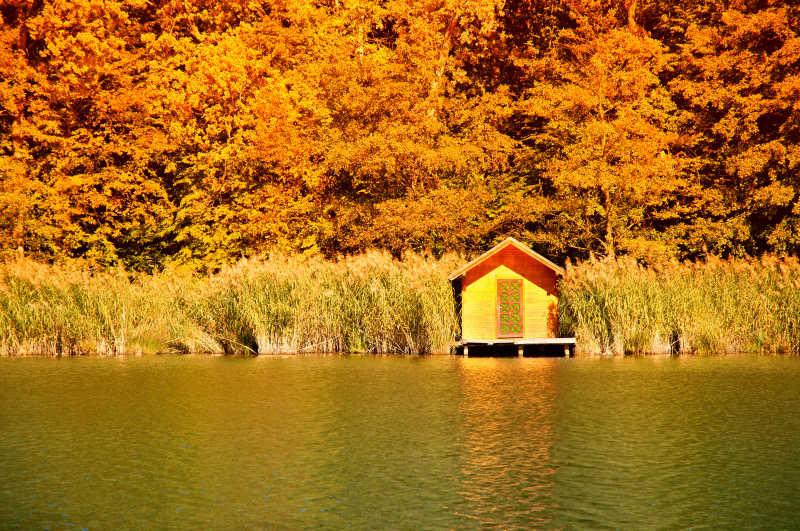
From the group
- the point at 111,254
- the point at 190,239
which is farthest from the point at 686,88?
the point at 111,254

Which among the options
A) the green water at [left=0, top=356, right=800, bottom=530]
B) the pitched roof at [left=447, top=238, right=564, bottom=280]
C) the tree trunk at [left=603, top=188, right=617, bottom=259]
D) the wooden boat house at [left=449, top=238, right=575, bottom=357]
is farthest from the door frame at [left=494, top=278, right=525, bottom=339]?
the tree trunk at [left=603, top=188, right=617, bottom=259]

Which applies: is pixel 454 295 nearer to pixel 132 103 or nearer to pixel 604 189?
pixel 604 189

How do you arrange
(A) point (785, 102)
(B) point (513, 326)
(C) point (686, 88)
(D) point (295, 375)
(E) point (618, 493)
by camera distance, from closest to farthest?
(E) point (618, 493) < (D) point (295, 375) < (B) point (513, 326) < (A) point (785, 102) < (C) point (686, 88)

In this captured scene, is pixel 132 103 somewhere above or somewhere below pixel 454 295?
above

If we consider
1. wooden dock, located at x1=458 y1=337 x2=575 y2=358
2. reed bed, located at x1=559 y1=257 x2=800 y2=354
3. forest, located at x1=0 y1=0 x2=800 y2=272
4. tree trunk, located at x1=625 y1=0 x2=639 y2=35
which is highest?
tree trunk, located at x1=625 y1=0 x2=639 y2=35

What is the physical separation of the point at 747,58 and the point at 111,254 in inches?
937

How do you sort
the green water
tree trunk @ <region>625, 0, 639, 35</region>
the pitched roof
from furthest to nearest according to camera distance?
tree trunk @ <region>625, 0, 639, 35</region> < the pitched roof < the green water

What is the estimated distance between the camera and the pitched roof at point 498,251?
81.1 ft

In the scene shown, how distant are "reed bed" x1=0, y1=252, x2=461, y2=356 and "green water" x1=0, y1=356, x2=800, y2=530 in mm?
4233

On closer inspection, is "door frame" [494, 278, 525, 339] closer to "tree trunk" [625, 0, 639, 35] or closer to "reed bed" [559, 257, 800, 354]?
"reed bed" [559, 257, 800, 354]

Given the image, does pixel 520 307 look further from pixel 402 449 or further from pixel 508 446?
pixel 402 449

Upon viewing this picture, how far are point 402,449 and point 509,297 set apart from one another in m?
13.4

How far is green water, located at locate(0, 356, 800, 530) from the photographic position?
9.54 metres

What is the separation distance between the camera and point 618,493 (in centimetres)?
1014
